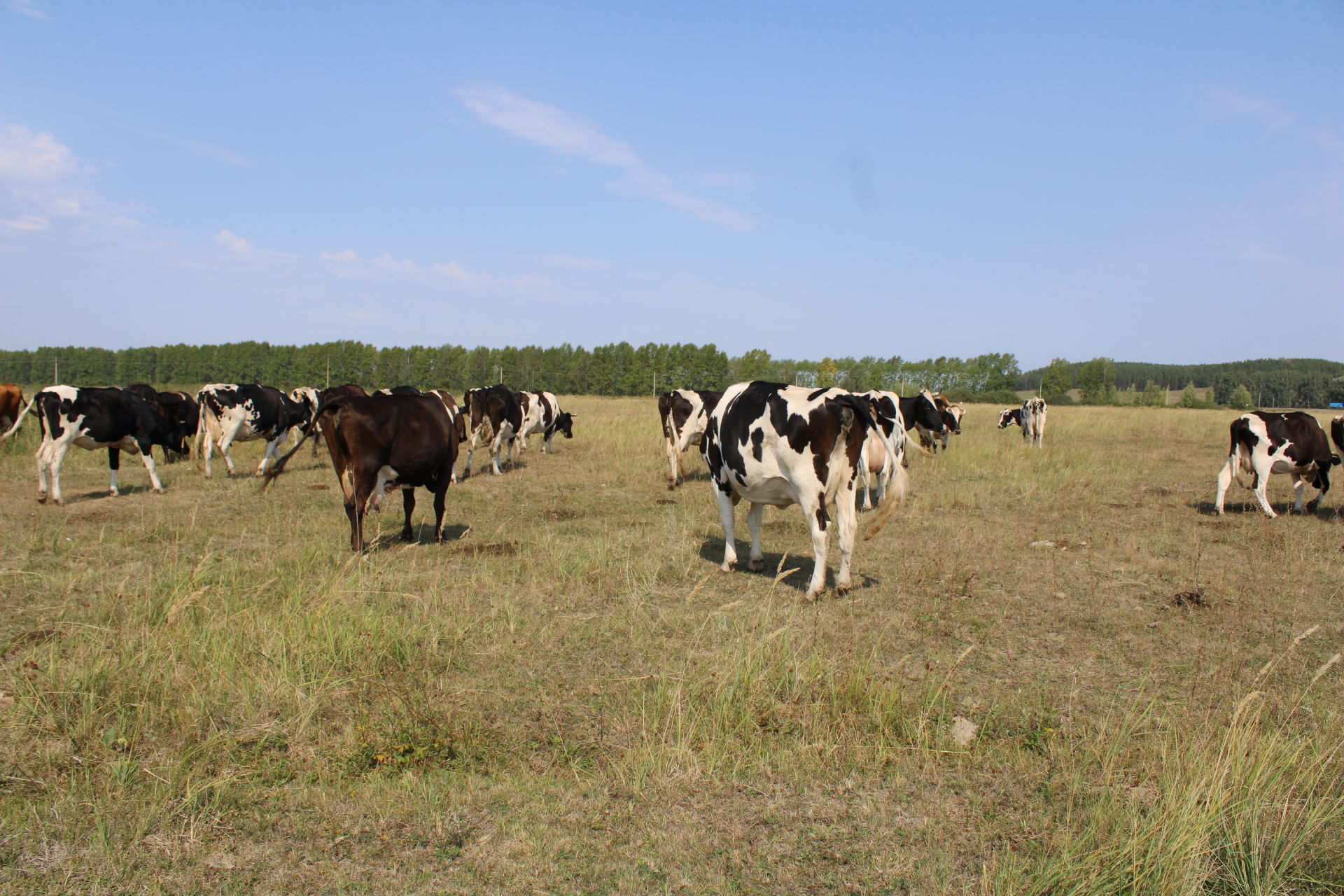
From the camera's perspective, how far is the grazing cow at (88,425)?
1130cm

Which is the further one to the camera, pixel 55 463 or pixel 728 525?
pixel 55 463

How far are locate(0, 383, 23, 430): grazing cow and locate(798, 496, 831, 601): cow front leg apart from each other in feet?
49.2

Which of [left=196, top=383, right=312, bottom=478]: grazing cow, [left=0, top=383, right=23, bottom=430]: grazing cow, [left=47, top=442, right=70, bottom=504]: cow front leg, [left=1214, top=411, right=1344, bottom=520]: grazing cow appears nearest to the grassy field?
[left=1214, top=411, right=1344, bottom=520]: grazing cow

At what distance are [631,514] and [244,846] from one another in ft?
27.1

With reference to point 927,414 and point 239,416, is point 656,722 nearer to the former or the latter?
point 927,414

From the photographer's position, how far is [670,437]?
14.9 meters

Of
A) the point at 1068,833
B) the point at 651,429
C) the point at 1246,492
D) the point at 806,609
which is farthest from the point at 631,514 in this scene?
the point at 651,429

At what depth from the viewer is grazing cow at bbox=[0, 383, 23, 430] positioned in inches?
553

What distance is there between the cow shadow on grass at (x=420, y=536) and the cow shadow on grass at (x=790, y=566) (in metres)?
3.27

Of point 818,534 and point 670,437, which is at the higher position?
point 670,437

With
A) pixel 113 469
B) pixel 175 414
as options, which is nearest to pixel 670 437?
pixel 113 469

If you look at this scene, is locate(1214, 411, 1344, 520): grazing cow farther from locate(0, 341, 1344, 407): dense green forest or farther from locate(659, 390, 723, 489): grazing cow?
locate(0, 341, 1344, 407): dense green forest

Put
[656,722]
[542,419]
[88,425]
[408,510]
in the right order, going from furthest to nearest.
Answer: [542,419]
[88,425]
[408,510]
[656,722]

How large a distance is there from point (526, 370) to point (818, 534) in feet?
223
